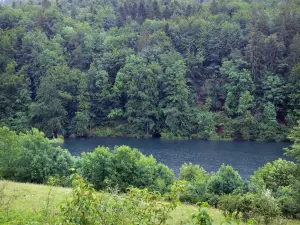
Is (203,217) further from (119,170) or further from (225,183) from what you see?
(119,170)

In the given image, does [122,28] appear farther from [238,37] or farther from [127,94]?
[238,37]

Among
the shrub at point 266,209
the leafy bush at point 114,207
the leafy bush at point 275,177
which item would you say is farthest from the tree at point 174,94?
the leafy bush at point 114,207

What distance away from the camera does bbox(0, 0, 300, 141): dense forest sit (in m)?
57.2

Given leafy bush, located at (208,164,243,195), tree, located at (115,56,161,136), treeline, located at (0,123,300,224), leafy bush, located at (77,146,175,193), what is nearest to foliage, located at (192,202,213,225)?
treeline, located at (0,123,300,224)

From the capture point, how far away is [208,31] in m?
67.4

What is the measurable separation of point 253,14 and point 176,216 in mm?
60913

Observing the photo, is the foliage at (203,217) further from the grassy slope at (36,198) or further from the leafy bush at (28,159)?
the leafy bush at (28,159)

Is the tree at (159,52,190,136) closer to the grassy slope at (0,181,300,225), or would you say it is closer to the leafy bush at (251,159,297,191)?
the leafy bush at (251,159,297,191)

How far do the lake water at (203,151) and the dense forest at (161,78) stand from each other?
15.4ft

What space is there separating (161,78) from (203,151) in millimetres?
21412

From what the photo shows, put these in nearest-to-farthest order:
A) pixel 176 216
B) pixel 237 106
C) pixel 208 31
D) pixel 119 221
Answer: pixel 119 221, pixel 176 216, pixel 237 106, pixel 208 31

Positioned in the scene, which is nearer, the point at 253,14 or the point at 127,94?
the point at 127,94

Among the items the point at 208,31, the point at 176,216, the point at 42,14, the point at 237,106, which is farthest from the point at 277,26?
the point at 176,216

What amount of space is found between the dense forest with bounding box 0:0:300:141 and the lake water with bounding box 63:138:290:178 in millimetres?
4679
